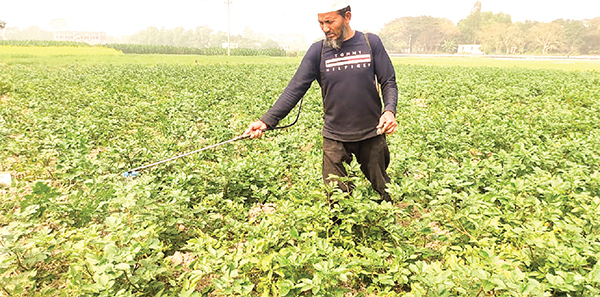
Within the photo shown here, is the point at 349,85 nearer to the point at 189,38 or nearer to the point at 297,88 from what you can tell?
the point at 297,88

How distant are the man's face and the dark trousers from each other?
95 centimetres

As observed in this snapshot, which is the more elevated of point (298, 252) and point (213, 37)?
point (213, 37)

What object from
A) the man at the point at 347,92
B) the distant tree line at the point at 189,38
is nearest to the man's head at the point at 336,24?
the man at the point at 347,92

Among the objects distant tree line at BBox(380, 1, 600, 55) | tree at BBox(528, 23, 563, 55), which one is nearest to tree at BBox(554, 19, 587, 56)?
distant tree line at BBox(380, 1, 600, 55)

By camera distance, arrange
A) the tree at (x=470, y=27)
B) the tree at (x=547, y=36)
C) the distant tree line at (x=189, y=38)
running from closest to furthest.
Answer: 1. the tree at (x=547, y=36)
2. the tree at (x=470, y=27)
3. the distant tree line at (x=189, y=38)

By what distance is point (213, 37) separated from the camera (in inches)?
7077

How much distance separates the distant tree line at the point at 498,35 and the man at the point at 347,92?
107246 mm

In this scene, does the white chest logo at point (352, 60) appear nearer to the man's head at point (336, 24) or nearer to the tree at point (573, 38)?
the man's head at point (336, 24)

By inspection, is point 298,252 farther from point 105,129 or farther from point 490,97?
point 490,97

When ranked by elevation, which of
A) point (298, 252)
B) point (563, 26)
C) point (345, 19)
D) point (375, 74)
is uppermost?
point (563, 26)

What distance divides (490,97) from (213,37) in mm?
183008

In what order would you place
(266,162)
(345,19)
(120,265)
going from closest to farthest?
(120,265) < (345,19) < (266,162)

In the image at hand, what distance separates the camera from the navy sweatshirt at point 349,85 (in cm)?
321

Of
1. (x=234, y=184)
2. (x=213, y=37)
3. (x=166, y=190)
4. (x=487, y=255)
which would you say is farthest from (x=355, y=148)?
(x=213, y=37)
